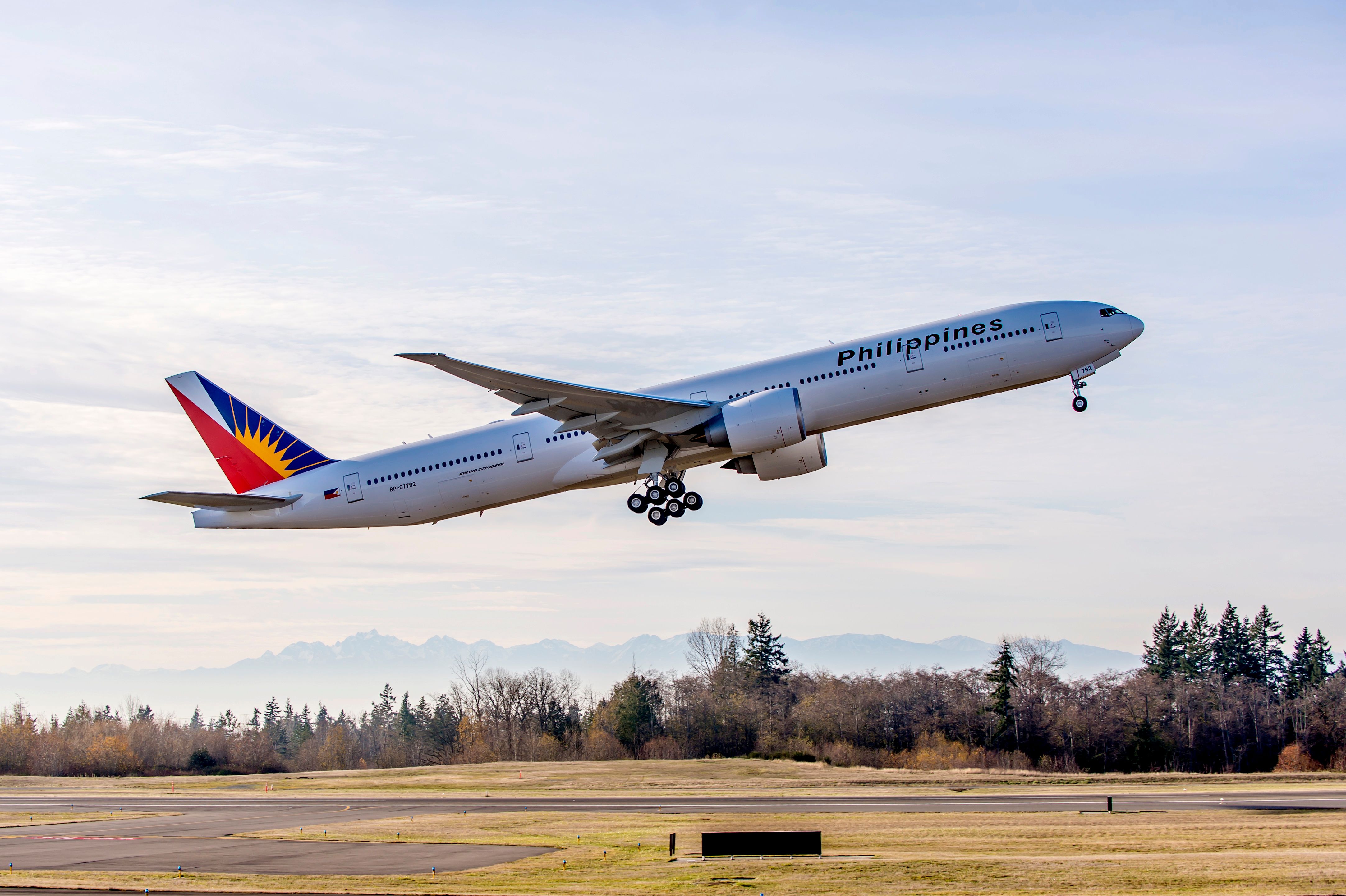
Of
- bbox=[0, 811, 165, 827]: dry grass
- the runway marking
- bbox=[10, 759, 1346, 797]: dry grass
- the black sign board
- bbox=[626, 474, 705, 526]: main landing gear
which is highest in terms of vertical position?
bbox=[626, 474, 705, 526]: main landing gear

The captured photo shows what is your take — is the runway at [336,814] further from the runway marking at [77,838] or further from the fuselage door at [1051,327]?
the fuselage door at [1051,327]

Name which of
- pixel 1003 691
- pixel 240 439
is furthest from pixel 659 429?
pixel 1003 691

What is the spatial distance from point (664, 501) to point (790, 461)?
16.6 feet

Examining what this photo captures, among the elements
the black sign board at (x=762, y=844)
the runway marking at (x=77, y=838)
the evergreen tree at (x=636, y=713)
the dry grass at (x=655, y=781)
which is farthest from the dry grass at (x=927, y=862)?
the evergreen tree at (x=636, y=713)

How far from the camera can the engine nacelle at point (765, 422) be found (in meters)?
38.3

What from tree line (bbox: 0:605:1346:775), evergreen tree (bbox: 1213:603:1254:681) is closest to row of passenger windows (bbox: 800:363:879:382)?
tree line (bbox: 0:605:1346:775)

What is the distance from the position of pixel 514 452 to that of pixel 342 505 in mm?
7698

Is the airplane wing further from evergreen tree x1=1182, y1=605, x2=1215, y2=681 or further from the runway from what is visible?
evergreen tree x1=1182, y1=605, x2=1215, y2=681

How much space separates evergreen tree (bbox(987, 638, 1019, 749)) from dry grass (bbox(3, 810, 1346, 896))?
59588 mm

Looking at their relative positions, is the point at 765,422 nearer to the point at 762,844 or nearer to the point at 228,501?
the point at 762,844

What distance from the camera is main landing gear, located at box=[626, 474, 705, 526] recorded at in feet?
143

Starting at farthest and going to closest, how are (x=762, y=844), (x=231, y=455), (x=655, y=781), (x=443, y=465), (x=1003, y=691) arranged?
(x=1003, y=691) < (x=655, y=781) < (x=231, y=455) < (x=443, y=465) < (x=762, y=844)

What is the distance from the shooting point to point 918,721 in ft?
334

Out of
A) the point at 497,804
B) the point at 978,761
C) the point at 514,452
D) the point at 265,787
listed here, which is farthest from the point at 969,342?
the point at 978,761
